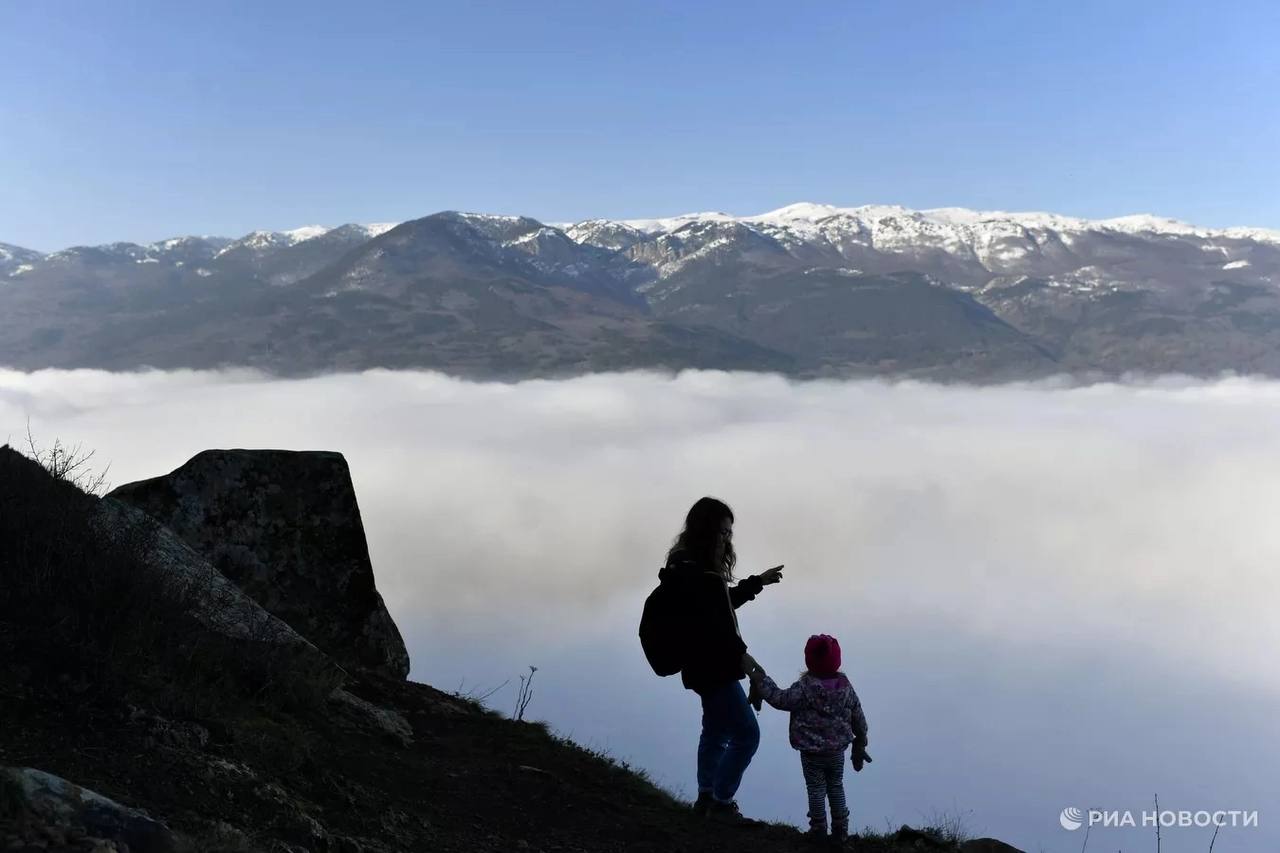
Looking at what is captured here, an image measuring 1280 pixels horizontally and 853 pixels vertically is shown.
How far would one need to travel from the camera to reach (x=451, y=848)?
7.36 meters

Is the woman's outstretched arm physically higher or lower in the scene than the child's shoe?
higher

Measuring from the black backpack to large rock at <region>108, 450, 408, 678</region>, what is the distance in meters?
5.18

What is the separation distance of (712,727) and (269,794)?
12.8 ft

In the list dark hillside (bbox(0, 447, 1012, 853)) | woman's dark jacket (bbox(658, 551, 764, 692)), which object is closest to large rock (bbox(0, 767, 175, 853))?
dark hillside (bbox(0, 447, 1012, 853))

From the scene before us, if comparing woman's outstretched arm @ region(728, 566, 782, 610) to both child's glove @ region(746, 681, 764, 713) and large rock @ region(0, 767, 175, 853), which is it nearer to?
child's glove @ region(746, 681, 764, 713)

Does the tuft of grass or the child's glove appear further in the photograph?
the tuft of grass

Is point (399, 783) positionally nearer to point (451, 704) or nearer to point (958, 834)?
point (451, 704)

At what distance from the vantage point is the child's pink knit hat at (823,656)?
8.57 meters

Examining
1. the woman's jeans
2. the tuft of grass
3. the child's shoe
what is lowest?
the child's shoe

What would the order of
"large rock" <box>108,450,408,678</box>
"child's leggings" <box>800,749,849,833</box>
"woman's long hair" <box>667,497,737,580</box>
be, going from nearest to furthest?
"woman's long hair" <box>667,497,737,580</box>
"child's leggings" <box>800,749,849,833</box>
"large rock" <box>108,450,408,678</box>

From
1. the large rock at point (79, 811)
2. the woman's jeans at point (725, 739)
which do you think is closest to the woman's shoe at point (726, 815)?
the woman's jeans at point (725, 739)

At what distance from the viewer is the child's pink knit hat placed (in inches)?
337

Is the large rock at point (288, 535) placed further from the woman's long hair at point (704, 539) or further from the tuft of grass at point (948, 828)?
the tuft of grass at point (948, 828)

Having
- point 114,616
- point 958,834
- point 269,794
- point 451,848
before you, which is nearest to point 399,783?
point 451,848
